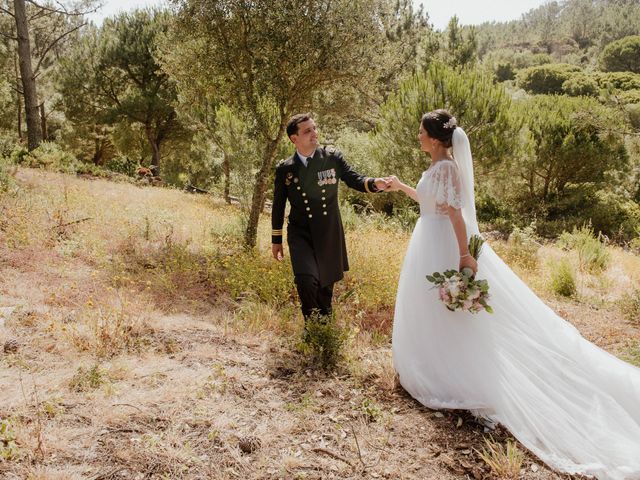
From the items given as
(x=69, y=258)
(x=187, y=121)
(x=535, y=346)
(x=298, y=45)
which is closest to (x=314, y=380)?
(x=535, y=346)

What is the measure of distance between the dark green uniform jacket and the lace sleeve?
1127 mm

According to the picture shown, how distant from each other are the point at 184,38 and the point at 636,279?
9949mm

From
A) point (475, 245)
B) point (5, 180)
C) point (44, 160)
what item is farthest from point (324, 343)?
point (44, 160)

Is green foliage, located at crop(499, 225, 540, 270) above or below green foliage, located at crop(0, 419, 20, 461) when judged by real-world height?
below

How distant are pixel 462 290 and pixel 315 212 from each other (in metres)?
1.90

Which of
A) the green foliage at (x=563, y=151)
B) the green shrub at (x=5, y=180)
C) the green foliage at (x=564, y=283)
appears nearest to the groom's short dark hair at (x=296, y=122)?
the green foliage at (x=564, y=283)

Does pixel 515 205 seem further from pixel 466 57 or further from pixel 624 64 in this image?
pixel 624 64

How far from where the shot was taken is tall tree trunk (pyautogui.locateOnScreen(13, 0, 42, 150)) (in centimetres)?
1460

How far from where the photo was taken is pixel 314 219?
16.0 ft

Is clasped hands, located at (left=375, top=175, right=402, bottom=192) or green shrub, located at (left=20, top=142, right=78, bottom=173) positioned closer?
clasped hands, located at (left=375, top=175, right=402, bottom=192)

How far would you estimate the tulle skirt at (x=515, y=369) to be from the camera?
10.4ft

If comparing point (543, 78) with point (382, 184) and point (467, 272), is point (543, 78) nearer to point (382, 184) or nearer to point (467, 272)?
point (382, 184)

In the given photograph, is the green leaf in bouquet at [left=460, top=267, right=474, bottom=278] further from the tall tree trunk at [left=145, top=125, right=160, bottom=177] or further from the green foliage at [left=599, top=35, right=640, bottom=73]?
the green foliage at [left=599, top=35, right=640, bottom=73]

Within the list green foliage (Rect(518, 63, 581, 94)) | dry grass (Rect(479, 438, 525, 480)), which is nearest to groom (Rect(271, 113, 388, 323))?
dry grass (Rect(479, 438, 525, 480))
